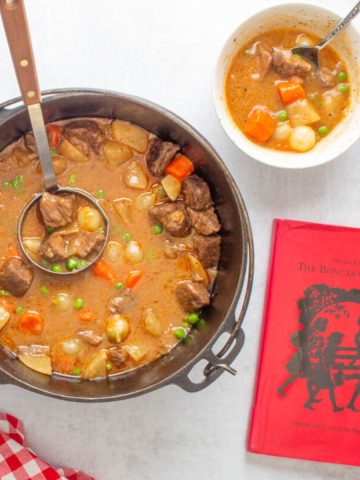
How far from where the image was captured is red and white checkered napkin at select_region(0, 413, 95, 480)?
3244mm

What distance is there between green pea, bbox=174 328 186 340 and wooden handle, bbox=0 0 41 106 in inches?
52.5

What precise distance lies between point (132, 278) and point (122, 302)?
0.42 ft

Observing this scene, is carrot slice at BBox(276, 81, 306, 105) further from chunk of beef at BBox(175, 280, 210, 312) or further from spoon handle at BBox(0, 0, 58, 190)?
spoon handle at BBox(0, 0, 58, 190)

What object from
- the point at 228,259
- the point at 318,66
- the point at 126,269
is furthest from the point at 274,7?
the point at 126,269

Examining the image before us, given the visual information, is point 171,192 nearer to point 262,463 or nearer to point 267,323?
point 267,323

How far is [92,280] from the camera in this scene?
10.5ft

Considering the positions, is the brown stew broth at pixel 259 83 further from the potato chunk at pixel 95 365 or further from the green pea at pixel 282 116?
the potato chunk at pixel 95 365

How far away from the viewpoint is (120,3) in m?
3.29

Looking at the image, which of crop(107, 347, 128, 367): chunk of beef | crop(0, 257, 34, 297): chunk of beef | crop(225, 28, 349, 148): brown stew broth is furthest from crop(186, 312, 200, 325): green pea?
crop(225, 28, 349, 148): brown stew broth

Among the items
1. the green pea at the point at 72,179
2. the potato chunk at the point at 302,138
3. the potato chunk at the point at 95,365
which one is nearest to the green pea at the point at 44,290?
the potato chunk at the point at 95,365

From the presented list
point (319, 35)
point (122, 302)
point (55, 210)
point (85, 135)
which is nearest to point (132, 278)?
point (122, 302)

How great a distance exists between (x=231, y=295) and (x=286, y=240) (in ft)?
1.68

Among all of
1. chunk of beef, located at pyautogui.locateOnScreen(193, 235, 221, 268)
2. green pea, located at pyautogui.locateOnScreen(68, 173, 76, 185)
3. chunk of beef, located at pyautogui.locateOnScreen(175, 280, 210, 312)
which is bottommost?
chunk of beef, located at pyautogui.locateOnScreen(175, 280, 210, 312)

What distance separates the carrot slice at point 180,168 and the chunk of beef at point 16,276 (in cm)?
85
